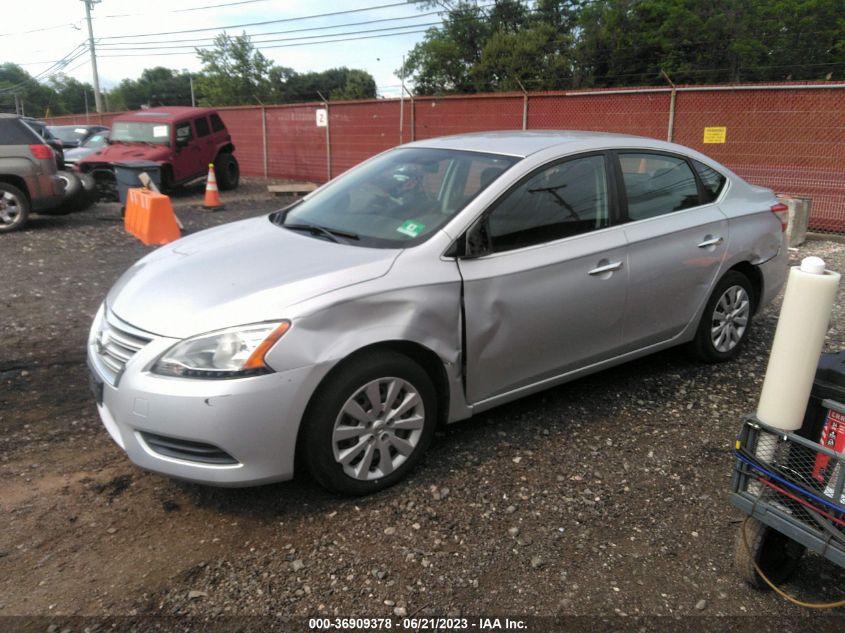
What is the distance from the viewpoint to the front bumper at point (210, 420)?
8.93 ft

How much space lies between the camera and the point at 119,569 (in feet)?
8.86

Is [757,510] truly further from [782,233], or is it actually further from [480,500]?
[782,233]

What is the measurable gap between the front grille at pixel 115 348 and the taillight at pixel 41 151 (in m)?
7.74

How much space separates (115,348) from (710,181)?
3.90 m

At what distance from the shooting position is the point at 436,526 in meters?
2.99

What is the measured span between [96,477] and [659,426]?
308cm

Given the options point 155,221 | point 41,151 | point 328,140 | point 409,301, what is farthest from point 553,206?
point 328,140

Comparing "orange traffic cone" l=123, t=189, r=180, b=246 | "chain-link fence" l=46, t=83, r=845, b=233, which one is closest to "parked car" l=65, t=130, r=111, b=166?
"chain-link fence" l=46, t=83, r=845, b=233

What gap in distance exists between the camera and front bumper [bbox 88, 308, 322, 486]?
272 cm

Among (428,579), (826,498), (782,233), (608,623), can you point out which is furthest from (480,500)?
(782,233)

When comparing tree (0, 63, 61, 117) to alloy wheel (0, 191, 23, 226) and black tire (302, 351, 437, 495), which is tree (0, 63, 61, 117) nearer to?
alloy wheel (0, 191, 23, 226)

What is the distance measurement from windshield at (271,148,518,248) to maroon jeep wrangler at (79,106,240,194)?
10.5m

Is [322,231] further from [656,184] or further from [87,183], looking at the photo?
[87,183]

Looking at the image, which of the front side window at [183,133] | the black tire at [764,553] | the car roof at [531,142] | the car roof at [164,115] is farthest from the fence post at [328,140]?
the black tire at [764,553]
